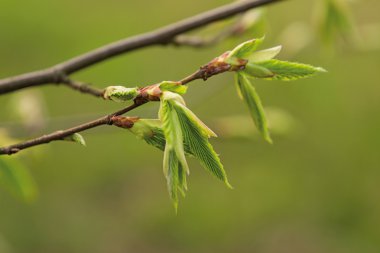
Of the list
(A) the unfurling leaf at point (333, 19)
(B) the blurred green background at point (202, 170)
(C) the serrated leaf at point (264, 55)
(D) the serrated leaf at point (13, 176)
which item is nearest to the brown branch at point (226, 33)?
(A) the unfurling leaf at point (333, 19)

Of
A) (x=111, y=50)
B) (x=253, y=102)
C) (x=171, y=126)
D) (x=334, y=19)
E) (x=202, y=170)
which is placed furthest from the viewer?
(x=202, y=170)

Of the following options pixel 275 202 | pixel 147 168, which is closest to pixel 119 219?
pixel 147 168

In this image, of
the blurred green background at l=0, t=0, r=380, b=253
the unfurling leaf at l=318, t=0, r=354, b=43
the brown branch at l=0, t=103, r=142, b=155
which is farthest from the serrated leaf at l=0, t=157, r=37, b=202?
the blurred green background at l=0, t=0, r=380, b=253

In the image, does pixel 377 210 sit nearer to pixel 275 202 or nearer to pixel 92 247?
pixel 275 202

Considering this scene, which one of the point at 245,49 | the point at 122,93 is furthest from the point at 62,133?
the point at 245,49

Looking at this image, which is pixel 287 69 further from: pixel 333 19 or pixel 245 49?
pixel 333 19

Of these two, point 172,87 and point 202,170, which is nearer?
point 172,87
